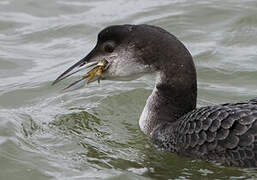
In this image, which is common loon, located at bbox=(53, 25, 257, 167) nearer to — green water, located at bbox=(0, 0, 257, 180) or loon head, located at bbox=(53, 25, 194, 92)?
loon head, located at bbox=(53, 25, 194, 92)

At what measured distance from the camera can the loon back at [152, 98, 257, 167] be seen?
24.9 ft

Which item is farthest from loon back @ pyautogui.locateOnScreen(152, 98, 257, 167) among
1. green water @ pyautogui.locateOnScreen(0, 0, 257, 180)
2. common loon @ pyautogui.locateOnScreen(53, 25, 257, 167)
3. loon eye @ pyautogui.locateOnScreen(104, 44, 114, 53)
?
loon eye @ pyautogui.locateOnScreen(104, 44, 114, 53)

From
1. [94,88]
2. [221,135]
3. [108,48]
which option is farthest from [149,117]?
[94,88]

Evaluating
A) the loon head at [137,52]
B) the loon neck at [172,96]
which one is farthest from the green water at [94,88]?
the loon head at [137,52]

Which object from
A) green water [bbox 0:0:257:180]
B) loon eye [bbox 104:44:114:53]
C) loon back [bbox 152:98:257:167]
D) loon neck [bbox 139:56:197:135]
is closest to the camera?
loon back [bbox 152:98:257:167]

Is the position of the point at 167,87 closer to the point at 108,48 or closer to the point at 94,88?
the point at 108,48

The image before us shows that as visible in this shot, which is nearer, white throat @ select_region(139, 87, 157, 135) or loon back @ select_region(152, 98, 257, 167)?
loon back @ select_region(152, 98, 257, 167)

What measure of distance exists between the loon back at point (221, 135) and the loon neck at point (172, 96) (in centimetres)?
38

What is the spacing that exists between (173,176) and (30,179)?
1646mm

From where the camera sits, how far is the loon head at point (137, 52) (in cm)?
859

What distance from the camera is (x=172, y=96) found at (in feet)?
28.7

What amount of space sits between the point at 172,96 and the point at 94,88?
2.58 meters

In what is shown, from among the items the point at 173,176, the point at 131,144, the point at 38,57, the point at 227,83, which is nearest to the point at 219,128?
the point at 173,176

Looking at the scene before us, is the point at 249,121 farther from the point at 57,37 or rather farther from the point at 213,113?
the point at 57,37
